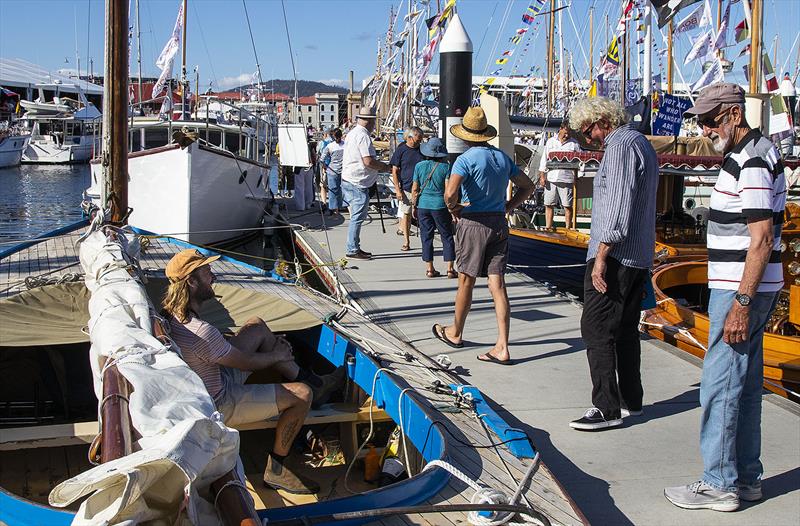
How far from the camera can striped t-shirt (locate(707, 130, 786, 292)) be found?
11.7 ft

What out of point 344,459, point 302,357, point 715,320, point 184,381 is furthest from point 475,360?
point 184,381

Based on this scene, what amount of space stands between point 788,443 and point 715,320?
4.33 ft

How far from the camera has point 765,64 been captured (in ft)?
44.5

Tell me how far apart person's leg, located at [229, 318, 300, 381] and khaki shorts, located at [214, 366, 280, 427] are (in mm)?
328

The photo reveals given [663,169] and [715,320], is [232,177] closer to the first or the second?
[663,169]

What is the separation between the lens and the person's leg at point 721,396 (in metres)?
3.71

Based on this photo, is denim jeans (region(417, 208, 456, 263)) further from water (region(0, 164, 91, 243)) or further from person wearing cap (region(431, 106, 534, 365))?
water (region(0, 164, 91, 243))

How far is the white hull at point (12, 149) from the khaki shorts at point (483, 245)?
51.3 m

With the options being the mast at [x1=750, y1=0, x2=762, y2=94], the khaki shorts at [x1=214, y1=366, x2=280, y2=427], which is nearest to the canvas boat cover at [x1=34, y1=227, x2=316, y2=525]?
the khaki shorts at [x1=214, y1=366, x2=280, y2=427]

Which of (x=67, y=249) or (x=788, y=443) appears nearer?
(x=788, y=443)

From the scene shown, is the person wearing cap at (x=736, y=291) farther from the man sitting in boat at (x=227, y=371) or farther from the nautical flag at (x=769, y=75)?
the nautical flag at (x=769, y=75)

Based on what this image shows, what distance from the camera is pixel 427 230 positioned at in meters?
9.37

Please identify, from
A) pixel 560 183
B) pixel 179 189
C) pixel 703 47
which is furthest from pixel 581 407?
pixel 703 47

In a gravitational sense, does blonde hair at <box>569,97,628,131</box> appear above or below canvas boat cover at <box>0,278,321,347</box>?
above
